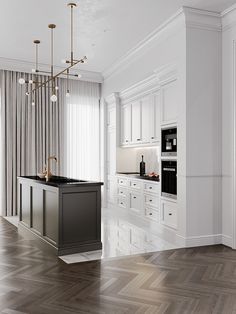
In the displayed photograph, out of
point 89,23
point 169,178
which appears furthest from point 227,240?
point 89,23

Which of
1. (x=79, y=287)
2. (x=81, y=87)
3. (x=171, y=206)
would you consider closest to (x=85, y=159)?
(x=81, y=87)

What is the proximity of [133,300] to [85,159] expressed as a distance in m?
5.67

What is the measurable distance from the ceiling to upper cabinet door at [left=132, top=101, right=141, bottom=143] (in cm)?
108

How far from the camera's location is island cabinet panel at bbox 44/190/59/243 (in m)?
4.43

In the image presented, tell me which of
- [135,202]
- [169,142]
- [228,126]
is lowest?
[135,202]

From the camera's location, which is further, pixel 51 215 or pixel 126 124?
pixel 126 124

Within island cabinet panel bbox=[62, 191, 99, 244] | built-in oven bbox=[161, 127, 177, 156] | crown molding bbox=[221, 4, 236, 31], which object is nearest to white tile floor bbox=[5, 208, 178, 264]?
island cabinet panel bbox=[62, 191, 99, 244]

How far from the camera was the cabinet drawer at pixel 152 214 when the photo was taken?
5.71 metres

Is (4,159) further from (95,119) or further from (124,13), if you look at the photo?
(124,13)

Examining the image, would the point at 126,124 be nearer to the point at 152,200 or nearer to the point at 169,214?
the point at 152,200

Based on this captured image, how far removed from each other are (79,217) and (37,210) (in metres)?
0.93

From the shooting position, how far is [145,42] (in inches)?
240

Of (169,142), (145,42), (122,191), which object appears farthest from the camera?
(122,191)

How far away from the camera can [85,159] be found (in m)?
8.46
